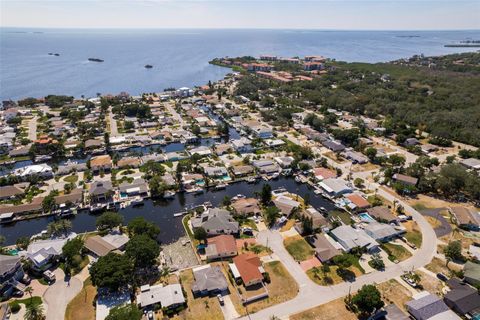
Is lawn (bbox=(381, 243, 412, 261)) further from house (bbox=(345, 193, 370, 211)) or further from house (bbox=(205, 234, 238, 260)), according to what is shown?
house (bbox=(205, 234, 238, 260))

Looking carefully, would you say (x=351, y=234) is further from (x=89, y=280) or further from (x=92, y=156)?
(x=92, y=156)

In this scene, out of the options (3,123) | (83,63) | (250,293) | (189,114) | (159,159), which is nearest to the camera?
(250,293)

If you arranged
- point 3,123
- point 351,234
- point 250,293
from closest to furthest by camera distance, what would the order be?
point 250,293
point 351,234
point 3,123

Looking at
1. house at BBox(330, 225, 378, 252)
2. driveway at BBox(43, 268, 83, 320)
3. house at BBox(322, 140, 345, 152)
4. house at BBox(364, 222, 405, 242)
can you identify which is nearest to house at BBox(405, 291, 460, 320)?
house at BBox(330, 225, 378, 252)

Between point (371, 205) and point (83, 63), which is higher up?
point (83, 63)

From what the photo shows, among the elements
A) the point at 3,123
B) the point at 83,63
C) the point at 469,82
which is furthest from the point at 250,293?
the point at 83,63

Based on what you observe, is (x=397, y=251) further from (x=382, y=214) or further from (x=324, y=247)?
(x=324, y=247)

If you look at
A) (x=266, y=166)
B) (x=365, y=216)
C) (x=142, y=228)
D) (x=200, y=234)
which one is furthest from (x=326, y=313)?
(x=266, y=166)
